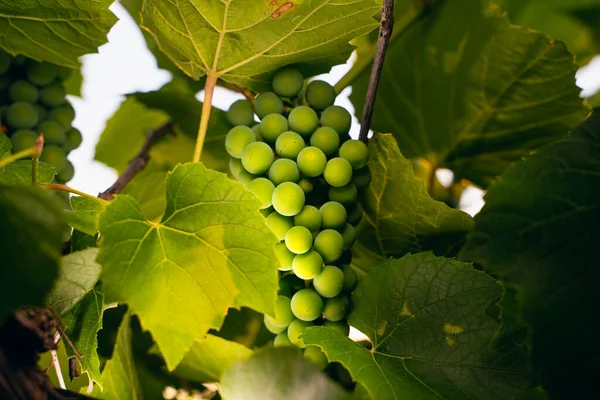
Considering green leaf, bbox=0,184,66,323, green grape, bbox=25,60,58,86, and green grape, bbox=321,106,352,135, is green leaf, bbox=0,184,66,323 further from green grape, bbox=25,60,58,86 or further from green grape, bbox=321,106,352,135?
green grape, bbox=25,60,58,86

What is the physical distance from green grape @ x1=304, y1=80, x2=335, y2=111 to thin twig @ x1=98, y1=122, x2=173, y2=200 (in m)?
0.39

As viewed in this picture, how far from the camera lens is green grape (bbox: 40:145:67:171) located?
890 millimetres

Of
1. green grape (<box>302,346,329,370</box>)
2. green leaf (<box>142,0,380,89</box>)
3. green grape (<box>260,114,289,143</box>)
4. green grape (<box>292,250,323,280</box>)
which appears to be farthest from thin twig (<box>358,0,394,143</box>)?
green grape (<box>302,346,329,370</box>)

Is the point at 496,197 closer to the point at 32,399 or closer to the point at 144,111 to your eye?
the point at 32,399

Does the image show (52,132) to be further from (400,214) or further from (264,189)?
(400,214)

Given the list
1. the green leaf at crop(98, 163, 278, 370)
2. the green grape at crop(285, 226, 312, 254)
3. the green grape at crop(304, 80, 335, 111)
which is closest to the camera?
the green leaf at crop(98, 163, 278, 370)

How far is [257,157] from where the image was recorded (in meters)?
0.74

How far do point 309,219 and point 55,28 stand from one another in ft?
1.58

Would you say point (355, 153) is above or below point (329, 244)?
above

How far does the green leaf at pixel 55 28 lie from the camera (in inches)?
30.7

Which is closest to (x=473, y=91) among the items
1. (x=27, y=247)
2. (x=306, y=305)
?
(x=306, y=305)

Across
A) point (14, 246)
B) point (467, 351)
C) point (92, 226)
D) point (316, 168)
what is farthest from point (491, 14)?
point (14, 246)

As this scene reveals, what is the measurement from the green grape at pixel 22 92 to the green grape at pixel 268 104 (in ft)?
1.25

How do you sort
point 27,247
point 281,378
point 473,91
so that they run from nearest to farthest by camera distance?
point 27,247 < point 281,378 < point 473,91
